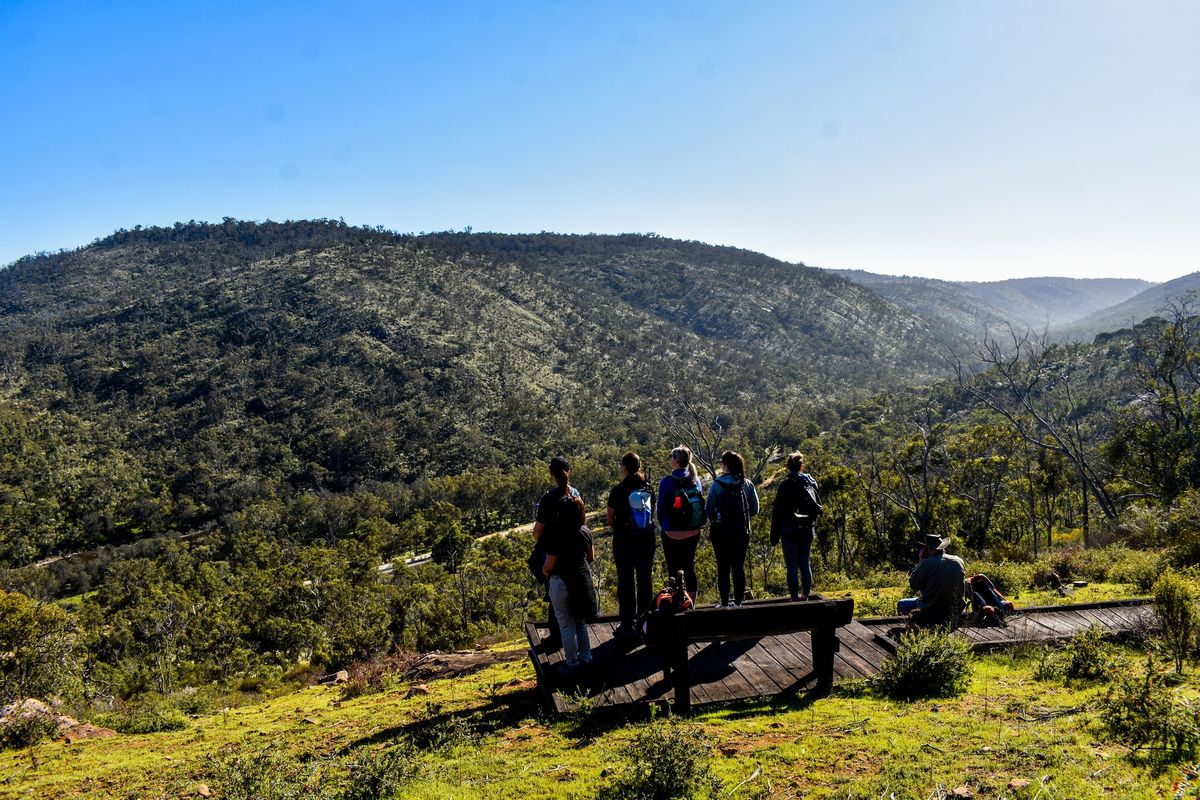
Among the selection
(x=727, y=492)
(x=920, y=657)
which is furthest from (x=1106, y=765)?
(x=727, y=492)

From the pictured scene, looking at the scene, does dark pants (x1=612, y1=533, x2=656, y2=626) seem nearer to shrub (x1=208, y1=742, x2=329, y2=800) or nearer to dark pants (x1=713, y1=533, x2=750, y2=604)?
dark pants (x1=713, y1=533, x2=750, y2=604)

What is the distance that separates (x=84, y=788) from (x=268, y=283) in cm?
15125

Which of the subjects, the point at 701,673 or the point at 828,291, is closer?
the point at 701,673

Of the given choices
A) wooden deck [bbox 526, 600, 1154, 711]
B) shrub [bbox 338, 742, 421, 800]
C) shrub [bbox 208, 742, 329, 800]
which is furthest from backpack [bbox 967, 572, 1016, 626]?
shrub [bbox 208, 742, 329, 800]

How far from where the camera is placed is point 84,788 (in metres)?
5.76

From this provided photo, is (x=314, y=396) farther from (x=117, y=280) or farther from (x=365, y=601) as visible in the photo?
(x=117, y=280)

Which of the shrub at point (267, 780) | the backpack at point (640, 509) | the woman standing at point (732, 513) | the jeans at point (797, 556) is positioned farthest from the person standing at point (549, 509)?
the jeans at point (797, 556)

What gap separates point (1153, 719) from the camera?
393 centimetres

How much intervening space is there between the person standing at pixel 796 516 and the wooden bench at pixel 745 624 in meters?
1.31

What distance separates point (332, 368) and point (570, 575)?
112m

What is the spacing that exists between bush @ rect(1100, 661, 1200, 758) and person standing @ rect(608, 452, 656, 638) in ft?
12.0

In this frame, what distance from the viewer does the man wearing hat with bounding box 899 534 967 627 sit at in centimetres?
657

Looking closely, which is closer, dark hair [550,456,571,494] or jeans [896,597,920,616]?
dark hair [550,456,571,494]

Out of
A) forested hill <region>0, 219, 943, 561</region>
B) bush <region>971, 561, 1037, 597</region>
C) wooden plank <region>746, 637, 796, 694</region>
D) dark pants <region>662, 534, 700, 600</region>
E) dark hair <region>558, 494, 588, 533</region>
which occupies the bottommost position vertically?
bush <region>971, 561, 1037, 597</region>
